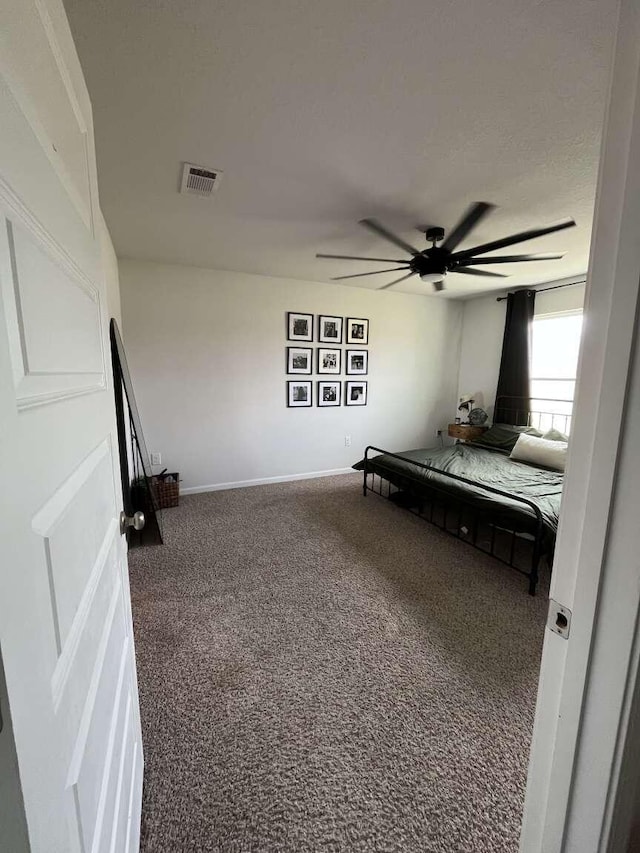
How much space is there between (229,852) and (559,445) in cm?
371

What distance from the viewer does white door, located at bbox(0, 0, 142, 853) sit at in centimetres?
37

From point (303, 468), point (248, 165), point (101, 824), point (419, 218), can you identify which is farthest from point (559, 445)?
point (101, 824)

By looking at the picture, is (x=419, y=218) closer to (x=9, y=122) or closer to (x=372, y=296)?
(x=372, y=296)

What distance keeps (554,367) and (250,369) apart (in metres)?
3.62

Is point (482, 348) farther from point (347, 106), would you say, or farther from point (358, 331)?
point (347, 106)

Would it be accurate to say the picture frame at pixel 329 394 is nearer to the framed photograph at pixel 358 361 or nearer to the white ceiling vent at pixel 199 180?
the framed photograph at pixel 358 361

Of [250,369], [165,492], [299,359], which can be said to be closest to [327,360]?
[299,359]

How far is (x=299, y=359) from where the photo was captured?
429 cm

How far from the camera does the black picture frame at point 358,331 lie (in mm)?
4504

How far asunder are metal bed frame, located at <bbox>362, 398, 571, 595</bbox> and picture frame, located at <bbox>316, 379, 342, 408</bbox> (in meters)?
1.11

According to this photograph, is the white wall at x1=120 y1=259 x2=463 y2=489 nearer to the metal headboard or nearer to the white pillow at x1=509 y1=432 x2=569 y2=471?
the metal headboard

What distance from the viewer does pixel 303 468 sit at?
4.57 m

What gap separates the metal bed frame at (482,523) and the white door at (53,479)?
2322mm

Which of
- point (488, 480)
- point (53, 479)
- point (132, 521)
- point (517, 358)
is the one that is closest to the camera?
Answer: point (53, 479)
